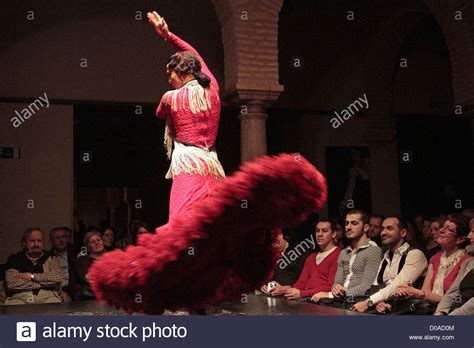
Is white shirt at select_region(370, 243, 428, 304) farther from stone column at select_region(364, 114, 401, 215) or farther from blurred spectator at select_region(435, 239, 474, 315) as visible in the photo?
stone column at select_region(364, 114, 401, 215)

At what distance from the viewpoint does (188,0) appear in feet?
36.4

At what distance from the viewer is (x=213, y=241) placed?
342 cm

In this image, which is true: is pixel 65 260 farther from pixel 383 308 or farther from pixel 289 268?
pixel 383 308

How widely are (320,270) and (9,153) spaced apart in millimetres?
5686

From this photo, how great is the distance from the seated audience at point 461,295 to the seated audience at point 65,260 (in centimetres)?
366

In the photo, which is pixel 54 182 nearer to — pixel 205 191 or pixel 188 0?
pixel 188 0

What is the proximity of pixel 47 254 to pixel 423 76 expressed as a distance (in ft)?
29.4

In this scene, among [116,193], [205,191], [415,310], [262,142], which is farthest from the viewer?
[116,193]

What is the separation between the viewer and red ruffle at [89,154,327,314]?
326 centimetres

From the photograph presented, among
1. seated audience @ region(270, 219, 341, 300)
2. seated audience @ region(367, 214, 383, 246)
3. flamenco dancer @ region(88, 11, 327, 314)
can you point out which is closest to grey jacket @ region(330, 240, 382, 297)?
seated audience @ region(270, 219, 341, 300)

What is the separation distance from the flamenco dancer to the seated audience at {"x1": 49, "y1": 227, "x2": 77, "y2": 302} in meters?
3.29

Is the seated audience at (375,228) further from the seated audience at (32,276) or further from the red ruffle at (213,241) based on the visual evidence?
the red ruffle at (213,241)

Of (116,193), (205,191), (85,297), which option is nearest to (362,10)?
(116,193)

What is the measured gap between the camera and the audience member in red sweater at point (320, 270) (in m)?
6.27
